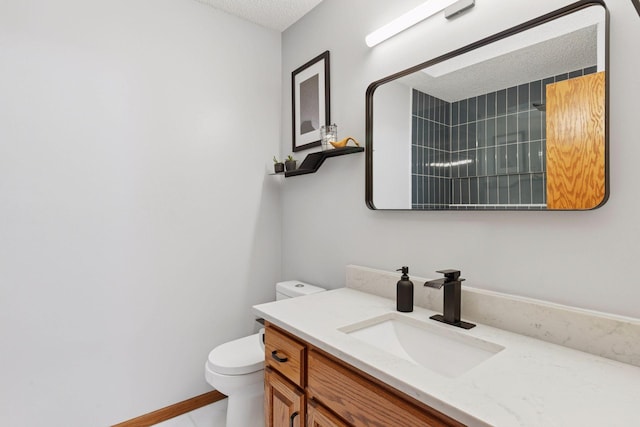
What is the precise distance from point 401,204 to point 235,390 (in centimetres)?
121

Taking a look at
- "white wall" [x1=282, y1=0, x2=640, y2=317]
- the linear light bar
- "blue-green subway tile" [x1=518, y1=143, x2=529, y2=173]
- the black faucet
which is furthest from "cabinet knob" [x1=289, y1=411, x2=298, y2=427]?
the linear light bar

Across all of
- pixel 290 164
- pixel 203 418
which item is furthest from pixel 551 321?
pixel 203 418

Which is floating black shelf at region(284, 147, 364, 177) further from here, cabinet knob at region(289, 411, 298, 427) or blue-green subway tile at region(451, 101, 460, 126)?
cabinet knob at region(289, 411, 298, 427)

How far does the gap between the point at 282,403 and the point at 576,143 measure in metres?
1.35

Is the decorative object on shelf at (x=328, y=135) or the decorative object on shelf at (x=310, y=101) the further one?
the decorative object on shelf at (x=310, y=101)

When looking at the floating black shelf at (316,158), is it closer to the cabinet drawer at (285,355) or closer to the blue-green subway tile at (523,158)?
the blue-green subway tile at (523,158)

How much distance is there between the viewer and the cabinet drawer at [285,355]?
3.95 feet

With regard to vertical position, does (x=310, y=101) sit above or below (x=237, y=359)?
above

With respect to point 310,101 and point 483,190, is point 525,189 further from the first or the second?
point 310,101

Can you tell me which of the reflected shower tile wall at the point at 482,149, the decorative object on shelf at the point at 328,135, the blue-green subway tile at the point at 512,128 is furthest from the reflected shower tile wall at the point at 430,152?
the decorative object on shelf at the point at 328,135

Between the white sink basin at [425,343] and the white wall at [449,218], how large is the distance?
255 millimetres

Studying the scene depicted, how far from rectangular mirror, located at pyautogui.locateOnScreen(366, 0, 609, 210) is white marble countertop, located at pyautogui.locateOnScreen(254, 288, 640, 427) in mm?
452

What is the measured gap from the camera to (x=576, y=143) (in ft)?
3.49

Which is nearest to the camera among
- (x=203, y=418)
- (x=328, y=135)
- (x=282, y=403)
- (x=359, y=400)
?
(x=359, y=400)
